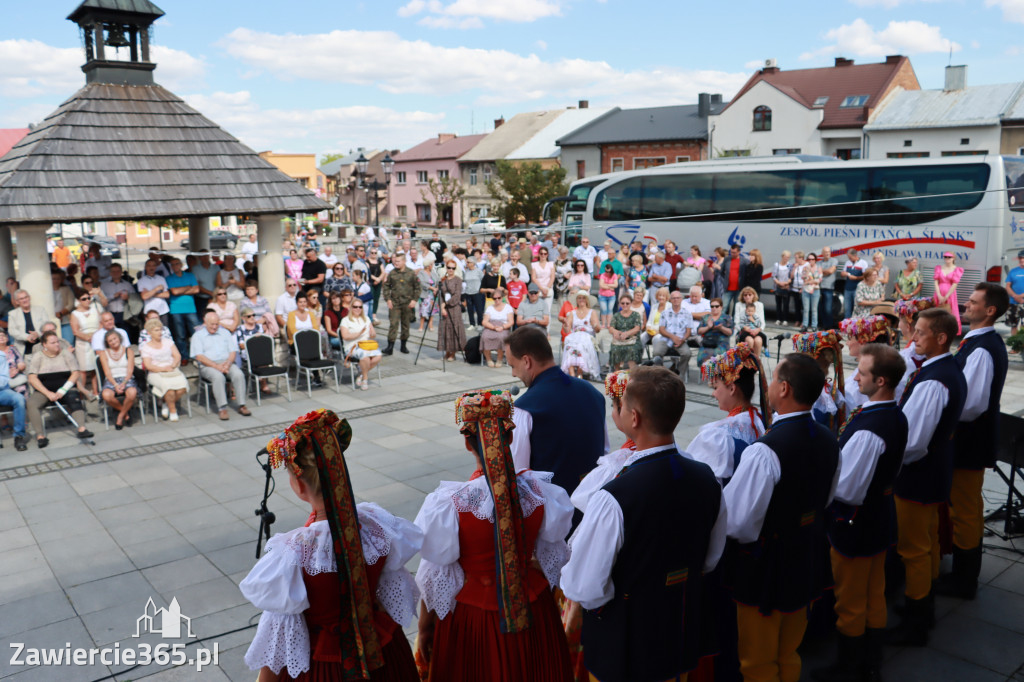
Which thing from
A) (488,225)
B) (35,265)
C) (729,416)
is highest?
(488,225)

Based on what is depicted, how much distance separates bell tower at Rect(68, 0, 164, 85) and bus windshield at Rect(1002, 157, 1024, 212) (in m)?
15.7

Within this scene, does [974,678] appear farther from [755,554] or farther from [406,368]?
[406,368]

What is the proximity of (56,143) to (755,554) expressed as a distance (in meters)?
11.9

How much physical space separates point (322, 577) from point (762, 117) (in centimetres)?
4448

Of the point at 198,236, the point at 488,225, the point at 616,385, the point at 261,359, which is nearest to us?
the point at 616,385

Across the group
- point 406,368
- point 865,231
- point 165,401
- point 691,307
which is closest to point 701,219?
point 865,231

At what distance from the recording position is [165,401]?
403 inches

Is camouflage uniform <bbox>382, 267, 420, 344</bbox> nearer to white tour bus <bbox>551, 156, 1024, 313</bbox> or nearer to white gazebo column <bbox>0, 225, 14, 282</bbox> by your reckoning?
white tour bus <bbox>551, 156, 1024, 313</bbox>

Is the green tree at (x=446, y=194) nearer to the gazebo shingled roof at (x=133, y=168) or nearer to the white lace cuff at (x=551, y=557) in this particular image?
the gazebo shingled roof at (x=133, y=168)

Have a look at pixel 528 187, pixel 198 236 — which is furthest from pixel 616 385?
pixel 528 187

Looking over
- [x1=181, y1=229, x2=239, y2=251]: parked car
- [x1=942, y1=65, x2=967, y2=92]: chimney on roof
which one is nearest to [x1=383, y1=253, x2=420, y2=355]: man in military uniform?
[x1=942, y1=65, x2=967, y2=92]: chimney on roof

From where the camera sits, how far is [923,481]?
4.68m

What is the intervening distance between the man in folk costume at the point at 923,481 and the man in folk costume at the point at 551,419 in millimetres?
1885

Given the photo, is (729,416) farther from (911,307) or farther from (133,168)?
(133,168)
